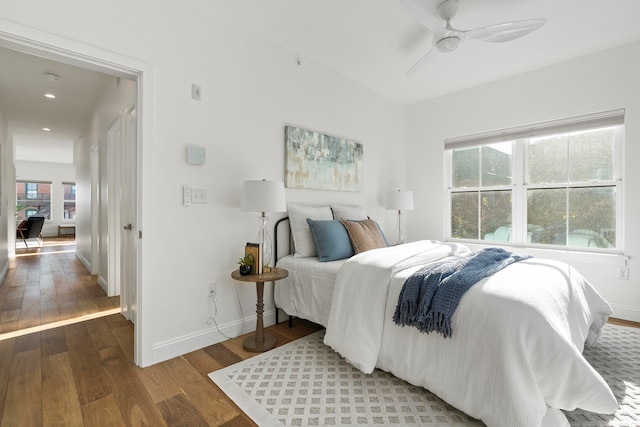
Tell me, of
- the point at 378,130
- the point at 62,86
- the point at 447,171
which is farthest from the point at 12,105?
the point at 447,171

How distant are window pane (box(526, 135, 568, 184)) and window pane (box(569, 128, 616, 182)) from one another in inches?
2.8

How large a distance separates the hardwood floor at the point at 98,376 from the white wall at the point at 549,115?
2.77 metres

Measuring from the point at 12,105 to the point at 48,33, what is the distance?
4.21 metres

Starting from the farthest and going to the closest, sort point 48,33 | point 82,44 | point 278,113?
point 278,113 < point 82,44 < point 48,33

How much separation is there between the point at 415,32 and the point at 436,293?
2.34 m

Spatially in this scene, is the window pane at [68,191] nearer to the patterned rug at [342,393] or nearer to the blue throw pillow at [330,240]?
the blue throw pillow at [330,240]

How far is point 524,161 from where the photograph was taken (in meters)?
3.71

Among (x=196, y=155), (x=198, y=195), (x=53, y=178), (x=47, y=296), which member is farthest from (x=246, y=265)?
(x=53, y=178)

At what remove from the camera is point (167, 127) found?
2.27 meters

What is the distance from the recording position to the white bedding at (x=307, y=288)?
8.18ft

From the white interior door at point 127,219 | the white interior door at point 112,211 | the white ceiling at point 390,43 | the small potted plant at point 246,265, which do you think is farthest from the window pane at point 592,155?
the white interior door at point 112,211

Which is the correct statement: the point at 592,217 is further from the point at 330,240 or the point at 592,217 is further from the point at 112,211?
the point at 112,211

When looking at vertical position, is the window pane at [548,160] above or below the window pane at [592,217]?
above

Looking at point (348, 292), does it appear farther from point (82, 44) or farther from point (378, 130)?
point (378, 130)
